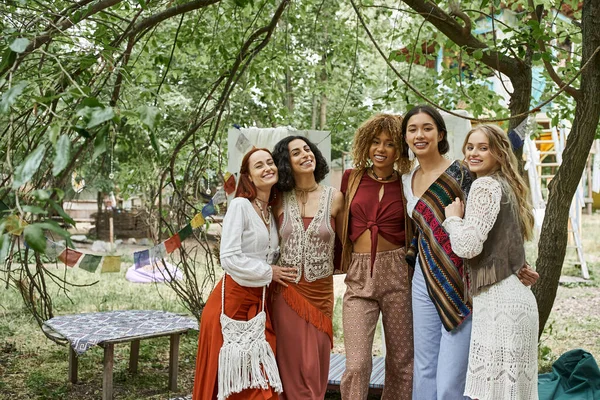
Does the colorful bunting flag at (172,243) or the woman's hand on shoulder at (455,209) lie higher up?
the woman's hand on shoulder at (455,209)

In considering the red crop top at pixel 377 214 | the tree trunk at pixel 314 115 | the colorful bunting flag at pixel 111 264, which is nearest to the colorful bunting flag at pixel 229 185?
the colorful bunting flag at pixel 111 264

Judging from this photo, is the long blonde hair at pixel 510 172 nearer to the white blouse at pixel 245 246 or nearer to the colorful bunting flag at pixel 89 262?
the white blouse at pixel 245 246

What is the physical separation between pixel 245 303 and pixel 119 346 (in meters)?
3.19

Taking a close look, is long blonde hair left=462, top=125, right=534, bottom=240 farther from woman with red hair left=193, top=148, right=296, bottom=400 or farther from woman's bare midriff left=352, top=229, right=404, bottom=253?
woman with red hair left=193, top=148, right=296, bottom=400

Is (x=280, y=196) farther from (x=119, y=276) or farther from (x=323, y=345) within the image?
(x=119, y=276)

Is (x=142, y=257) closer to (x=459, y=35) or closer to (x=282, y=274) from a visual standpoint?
(x=282, y=274)

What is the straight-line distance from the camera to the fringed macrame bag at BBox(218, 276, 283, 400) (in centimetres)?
295

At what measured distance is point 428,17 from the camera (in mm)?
4004

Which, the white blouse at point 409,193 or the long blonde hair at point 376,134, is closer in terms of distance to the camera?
the white blouse at point 409,193

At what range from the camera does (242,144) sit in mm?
4297

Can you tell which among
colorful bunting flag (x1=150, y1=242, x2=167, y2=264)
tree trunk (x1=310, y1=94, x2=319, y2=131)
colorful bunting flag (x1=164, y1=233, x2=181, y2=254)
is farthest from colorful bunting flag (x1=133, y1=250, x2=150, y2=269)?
tree trunk (x1=310, y1=94, x2=319, y2=131)

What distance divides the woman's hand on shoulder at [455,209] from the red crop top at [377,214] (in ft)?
1.06

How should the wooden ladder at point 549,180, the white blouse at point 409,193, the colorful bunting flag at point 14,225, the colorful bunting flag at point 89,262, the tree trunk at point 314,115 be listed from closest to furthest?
1. the colorful bunting flag at point 14,225
2. the white blouse at point 409,193
3. the colorful bunting flag at point 89,262
4. the wooden ladder at point 549,180
5. the tree trunk at point 314,115

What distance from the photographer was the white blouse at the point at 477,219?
8.24 feet
